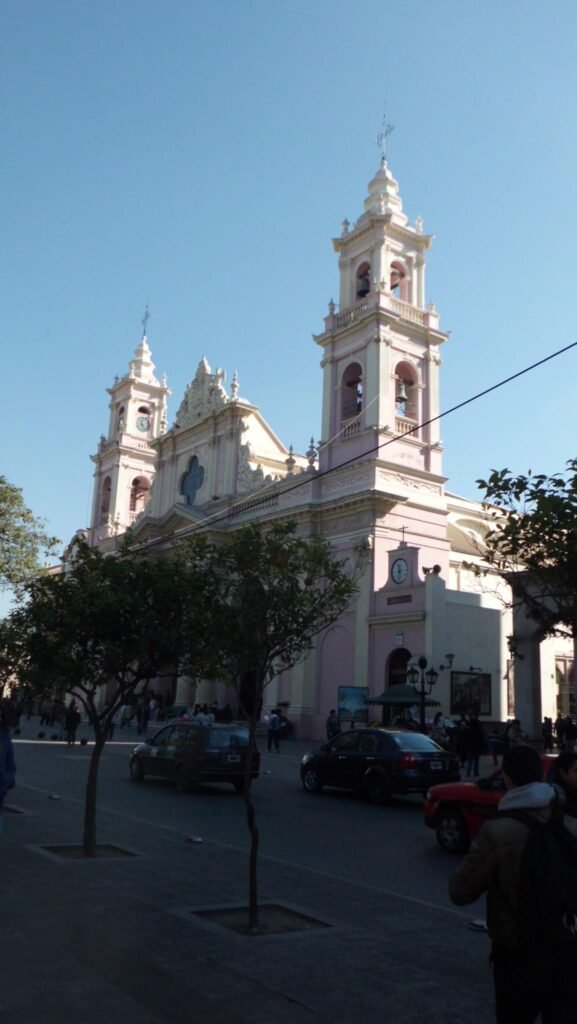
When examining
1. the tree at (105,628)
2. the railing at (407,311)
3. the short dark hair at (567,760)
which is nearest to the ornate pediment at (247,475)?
the railing at (407,311)

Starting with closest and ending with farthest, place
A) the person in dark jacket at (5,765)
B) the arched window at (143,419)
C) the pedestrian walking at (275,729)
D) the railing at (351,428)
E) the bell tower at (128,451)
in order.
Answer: the person in dark jacket at (5,765) → the pedestrian walking at (275,729) → the railing at (351,428) → the bell tower at (128,451) → the arched window at (143,419)

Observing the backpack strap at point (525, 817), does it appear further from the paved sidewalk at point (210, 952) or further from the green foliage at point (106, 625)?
the green foliage at point (106, 625)

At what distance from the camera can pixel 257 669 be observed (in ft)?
33.5

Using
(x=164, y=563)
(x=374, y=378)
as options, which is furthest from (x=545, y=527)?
(x=374, y=378)

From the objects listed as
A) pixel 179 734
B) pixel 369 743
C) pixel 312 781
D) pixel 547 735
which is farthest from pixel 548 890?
pixel 547 735

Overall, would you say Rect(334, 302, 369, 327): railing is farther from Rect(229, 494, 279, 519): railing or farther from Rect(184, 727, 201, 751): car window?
Rect(184, 727, 201, 751): car window

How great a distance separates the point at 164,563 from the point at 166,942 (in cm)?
512

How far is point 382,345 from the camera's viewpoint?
37344 millimetres

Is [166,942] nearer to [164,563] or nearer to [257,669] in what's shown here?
[257,669]

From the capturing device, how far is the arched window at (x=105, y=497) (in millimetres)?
60844

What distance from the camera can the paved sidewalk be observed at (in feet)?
16.4

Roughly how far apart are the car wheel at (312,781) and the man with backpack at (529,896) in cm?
1530

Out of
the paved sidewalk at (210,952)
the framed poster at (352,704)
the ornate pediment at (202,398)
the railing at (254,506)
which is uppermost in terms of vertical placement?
the ornate pediment at (202,398)

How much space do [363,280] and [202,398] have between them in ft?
44.5
